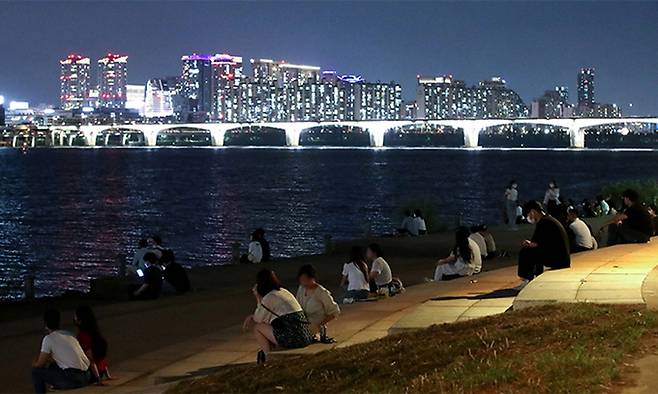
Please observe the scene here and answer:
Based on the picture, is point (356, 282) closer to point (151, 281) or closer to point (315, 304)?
point (315, 304)

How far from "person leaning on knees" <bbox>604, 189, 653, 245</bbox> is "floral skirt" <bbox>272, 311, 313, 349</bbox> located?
29.9ft

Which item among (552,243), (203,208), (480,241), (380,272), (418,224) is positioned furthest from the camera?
(203,208)

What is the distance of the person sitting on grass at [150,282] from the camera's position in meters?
17.9

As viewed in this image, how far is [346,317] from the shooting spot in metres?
13.3

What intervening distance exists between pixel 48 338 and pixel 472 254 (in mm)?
8158

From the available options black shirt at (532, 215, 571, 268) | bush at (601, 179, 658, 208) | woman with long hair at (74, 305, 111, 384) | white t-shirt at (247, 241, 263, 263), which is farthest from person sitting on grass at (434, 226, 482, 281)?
bush at (601, 179, 658, 208)

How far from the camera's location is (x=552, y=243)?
1397 cm

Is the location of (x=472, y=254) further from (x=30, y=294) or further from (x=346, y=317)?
(x=30, y=294)

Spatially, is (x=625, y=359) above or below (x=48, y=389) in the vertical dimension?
above

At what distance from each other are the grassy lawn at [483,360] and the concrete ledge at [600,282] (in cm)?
56

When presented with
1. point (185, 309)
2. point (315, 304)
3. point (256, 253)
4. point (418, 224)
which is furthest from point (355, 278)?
point (418, 224)

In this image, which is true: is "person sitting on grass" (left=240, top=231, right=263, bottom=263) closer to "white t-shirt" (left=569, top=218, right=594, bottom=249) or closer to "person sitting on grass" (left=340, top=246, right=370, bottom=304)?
"white t-shirt" (left=569, top=218, right=594, bottom=249)

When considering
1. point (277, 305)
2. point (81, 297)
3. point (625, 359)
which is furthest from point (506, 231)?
point (625, 359)

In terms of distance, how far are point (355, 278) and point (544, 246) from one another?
2767 mm
